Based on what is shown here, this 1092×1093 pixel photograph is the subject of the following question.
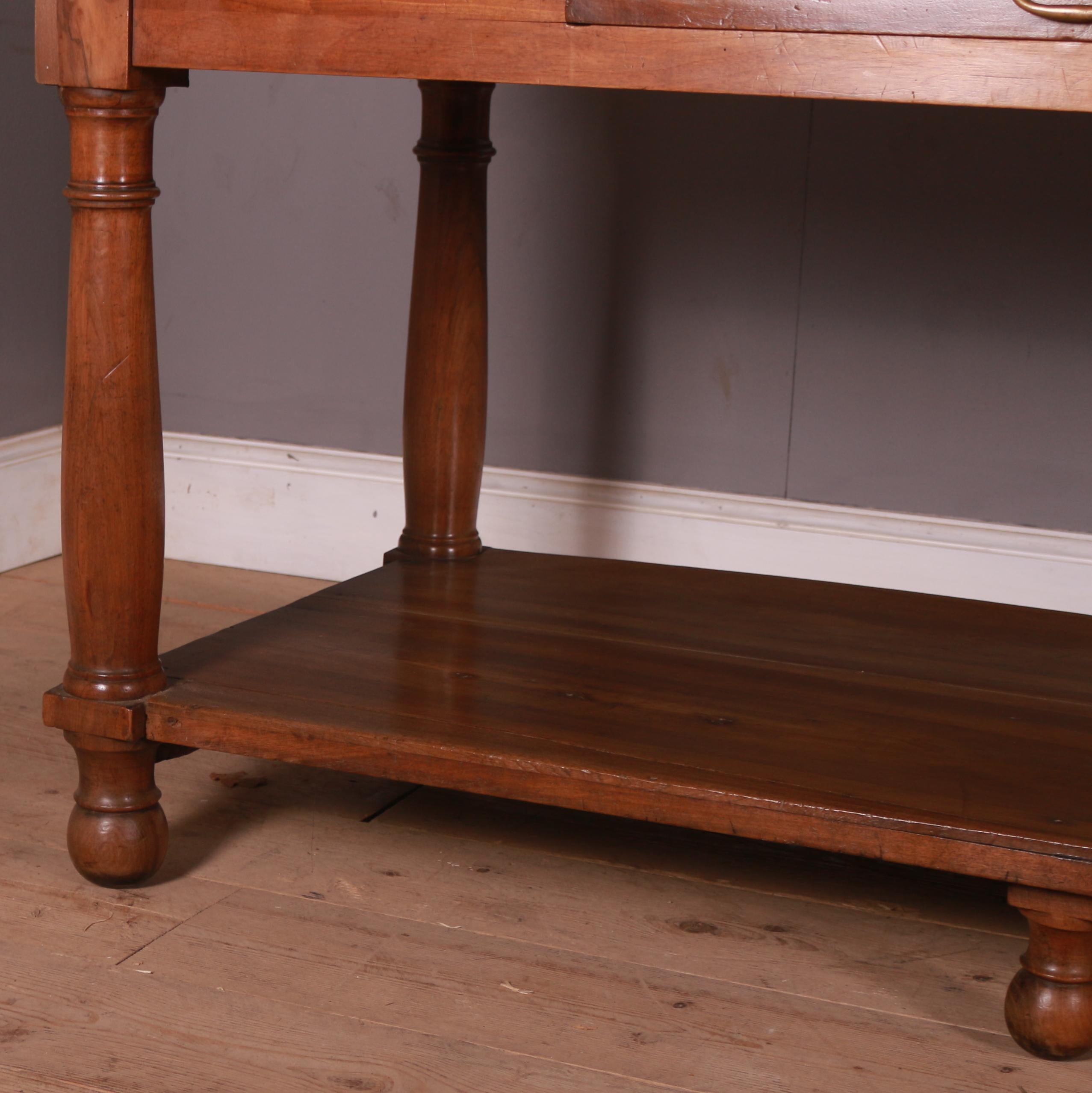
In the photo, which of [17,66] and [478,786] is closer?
[478,786]

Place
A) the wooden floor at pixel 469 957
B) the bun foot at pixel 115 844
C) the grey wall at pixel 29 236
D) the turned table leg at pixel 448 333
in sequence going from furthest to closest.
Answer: the grey wall at pixel 29 236 < the turned table leg at pixel 448 333 < the bun foot at pixel 115 844 < the wooden floor at pixel 469 957

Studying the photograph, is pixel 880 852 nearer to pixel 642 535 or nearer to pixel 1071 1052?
pixel 1071 1052

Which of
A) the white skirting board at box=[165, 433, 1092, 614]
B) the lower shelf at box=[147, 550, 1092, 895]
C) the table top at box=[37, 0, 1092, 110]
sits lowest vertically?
the white skirting board at box=[165, 433, 1092, 614]

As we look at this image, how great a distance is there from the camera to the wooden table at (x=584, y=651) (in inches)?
38.5

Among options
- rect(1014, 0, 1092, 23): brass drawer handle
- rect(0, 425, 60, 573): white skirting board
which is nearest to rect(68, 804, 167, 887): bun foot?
rect(1014, 0, 1092, 23): brass drawer handle

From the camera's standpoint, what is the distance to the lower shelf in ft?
3.44

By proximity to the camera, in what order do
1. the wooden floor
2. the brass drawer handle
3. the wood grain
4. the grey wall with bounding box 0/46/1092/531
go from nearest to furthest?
the brass drawer handle → the wooden floor → the wood grain → the grey wall with bounding box 0/46/1092/531

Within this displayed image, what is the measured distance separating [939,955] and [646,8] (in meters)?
0.78

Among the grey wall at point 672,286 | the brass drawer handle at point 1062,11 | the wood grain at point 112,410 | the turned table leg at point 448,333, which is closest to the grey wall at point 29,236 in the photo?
the grey wall at point 672,286

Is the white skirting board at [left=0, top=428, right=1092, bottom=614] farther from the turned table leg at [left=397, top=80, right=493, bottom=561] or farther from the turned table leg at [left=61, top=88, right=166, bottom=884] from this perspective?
the turned table leg at [left=61, top=88, right=166, bottom=884]

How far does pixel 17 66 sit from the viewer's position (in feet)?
6.96

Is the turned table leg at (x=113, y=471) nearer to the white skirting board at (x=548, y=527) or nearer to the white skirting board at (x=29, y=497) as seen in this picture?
the white skirting board at (x=548, y=527)

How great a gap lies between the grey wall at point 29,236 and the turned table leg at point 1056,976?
170cm

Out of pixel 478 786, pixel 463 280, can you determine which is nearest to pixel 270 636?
pixel 478 786
